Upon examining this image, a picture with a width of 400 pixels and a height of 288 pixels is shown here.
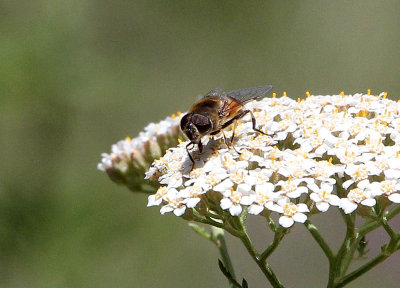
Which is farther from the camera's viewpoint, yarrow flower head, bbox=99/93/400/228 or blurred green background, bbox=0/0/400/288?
blurred green background, bbox=0/0/400/288

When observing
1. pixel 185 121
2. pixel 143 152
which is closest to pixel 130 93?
pixel 143 152

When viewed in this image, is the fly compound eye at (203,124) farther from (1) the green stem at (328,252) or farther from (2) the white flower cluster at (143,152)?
(2) the white flower cluster at (143,152)

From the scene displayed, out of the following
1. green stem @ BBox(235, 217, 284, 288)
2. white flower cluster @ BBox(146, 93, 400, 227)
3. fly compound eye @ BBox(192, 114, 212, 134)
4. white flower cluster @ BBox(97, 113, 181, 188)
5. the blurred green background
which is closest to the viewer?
white flower cluster @ BBox(146, 93, 400, 227)

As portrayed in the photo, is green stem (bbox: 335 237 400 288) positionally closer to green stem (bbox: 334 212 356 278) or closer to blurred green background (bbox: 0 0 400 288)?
green stem (bbox: 334 212 356 278)

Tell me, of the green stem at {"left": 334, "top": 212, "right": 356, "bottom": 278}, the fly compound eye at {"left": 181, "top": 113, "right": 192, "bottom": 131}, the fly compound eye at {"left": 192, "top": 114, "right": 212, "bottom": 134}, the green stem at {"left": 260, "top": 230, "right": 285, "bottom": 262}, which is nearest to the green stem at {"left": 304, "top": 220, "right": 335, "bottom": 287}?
the green stem at {"left": 334, "top": 212, "right": 356, "bottom": 278}

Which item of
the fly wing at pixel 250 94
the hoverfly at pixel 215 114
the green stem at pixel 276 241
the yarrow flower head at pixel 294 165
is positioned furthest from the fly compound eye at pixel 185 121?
the green stem at pixel 276 241

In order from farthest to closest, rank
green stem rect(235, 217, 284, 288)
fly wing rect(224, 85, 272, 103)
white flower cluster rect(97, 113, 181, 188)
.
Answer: white flower cluster rect(97, 113, 181, 188)
fly wing rect(224, 85, 272, 103)
green stem rect(235, 217, 284, 288)
